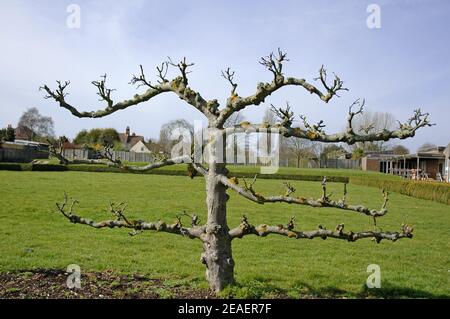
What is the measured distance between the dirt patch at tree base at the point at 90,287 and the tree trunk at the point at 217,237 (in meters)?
0.21

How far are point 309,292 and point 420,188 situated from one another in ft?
83.7

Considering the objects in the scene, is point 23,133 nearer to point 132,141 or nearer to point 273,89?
point 132,141

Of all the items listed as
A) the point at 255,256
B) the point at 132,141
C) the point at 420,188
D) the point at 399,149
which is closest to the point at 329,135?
the point at 255,256

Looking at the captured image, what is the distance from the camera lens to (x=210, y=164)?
4445 millimetres

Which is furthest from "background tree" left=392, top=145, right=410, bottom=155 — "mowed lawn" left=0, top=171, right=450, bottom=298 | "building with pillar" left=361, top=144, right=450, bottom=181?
"mowed lawn" left=0, top=171, right=450, bottom=298

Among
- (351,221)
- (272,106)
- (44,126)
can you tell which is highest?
(44,126)

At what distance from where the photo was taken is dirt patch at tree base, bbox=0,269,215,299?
172 inches

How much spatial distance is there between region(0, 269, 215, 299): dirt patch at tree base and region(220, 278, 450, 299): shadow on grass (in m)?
0.35

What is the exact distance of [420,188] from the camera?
27.7 m

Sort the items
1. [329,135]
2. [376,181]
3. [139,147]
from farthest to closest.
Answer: [139,147] < [376,181] < [329,135]

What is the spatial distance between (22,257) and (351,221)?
10157 millimetres
